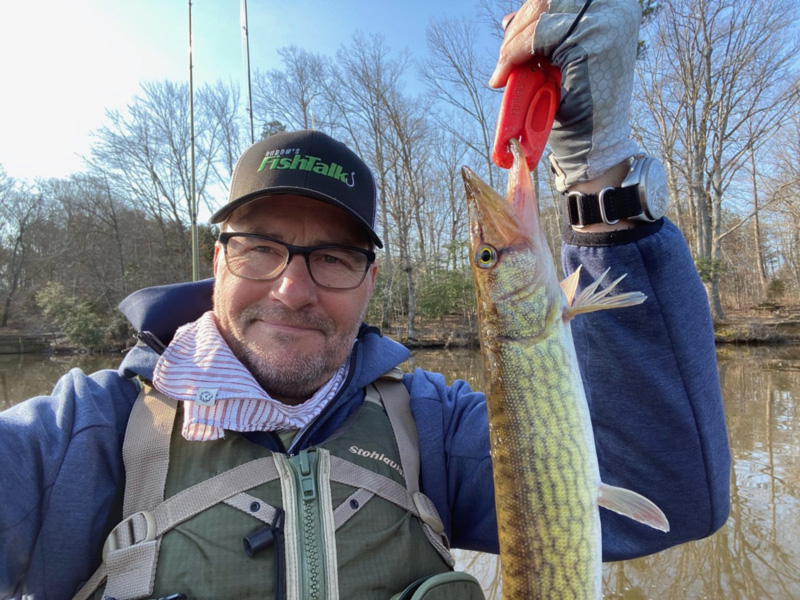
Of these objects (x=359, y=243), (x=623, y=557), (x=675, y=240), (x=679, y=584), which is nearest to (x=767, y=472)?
(x=679, y=584)

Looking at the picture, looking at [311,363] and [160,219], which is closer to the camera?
[311,363]

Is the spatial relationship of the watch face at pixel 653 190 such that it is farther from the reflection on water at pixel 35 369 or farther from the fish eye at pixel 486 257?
the reflection on water at pixel 35 369

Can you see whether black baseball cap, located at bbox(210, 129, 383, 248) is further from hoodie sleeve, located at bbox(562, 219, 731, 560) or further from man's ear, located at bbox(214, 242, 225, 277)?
hoodie sleeve, located at bbox(562, 219, 731, 560)

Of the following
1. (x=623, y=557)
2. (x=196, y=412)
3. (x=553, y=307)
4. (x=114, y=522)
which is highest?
(x=553, y=307)

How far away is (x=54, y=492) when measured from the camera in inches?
57.3

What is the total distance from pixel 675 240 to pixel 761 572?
4196 millimetres

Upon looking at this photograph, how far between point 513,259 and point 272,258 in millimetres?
1023

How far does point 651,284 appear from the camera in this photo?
1.61 meters

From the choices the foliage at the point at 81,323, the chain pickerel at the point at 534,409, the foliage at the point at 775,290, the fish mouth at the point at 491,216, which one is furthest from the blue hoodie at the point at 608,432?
the foliage at the point at 775,290

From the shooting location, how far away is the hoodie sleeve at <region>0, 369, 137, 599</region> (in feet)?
4.58

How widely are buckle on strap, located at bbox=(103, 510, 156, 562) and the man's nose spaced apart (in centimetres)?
88

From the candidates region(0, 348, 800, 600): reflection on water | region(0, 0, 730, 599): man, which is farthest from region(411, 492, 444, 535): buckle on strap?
region(0, 348, 800, 600): reflection on water

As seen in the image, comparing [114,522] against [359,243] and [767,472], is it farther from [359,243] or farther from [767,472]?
[767,472]

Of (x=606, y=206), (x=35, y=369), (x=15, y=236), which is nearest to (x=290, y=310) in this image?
(x=606, y=206)
